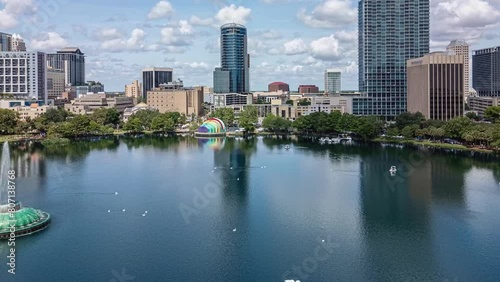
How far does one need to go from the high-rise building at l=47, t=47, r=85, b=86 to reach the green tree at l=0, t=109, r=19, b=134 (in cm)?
6244

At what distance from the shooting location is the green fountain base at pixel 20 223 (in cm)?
1819

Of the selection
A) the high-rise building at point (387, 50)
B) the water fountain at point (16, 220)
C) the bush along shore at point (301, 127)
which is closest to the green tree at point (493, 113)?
the bush along shore at point (301, 127)

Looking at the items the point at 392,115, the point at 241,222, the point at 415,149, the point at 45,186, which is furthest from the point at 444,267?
the point at 392,115

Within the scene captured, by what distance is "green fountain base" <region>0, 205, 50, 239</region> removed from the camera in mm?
18188

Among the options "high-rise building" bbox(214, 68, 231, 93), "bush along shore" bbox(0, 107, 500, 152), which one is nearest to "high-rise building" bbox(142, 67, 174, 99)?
"high-rise building" bbox(214, 68, 231, 93)

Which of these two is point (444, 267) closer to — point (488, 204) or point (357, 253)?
point (357, 253)

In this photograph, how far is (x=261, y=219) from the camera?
20891 mm

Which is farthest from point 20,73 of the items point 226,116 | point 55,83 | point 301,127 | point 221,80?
point 301,127

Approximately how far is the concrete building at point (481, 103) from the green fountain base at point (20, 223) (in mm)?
55970

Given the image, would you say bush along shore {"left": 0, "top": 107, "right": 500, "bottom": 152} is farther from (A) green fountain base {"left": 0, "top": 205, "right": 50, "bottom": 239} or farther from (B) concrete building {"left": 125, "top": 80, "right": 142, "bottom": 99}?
(B) concrete building {"left": 125, "top": 80, "right": 142, "bottom": 99}

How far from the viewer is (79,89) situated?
103938 millimetres

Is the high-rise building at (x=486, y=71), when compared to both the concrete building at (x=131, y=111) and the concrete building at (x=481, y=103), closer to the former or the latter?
the concrete building at (x=481, y=103)

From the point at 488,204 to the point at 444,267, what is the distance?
862cm

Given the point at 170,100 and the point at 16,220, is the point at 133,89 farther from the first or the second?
the point at 16,220
